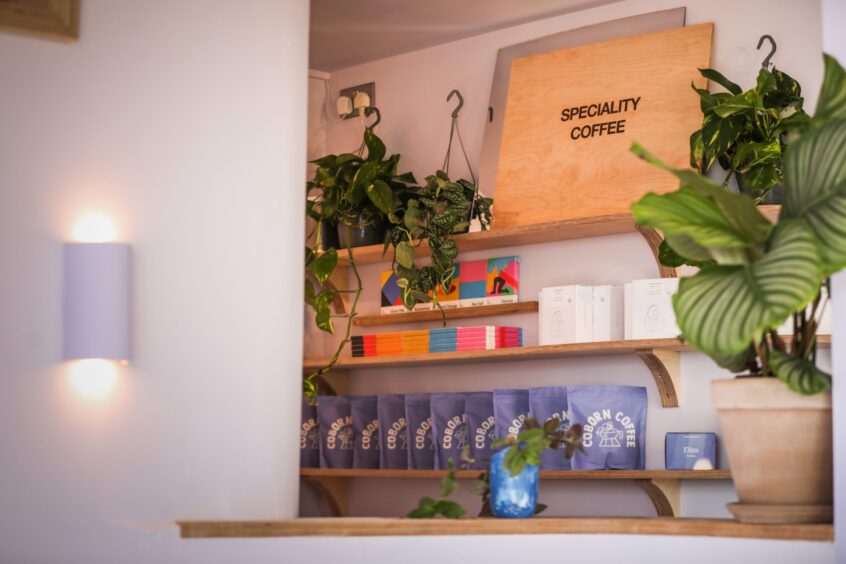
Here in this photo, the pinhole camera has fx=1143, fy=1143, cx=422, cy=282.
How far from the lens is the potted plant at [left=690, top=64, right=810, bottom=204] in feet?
13.0

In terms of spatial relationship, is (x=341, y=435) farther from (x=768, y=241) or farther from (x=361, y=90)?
(x=768, y=241)

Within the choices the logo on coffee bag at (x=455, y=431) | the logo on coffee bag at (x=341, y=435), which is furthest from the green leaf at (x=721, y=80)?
the logo on coffee bag at (x=341, y=435)

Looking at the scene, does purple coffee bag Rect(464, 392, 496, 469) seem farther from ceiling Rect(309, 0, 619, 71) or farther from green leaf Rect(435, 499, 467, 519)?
green leaf Rect(435, 499, 467, 519)

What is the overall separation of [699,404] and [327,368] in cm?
169

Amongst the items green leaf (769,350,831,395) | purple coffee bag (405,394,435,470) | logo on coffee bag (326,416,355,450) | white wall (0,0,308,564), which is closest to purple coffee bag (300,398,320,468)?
logo on coffee bag (326,416,355,450)

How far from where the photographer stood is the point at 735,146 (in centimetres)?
417

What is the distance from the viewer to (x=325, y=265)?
4867 mm

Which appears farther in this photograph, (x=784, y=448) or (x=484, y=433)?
(x=484, y=433)

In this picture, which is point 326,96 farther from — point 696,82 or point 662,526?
point 662,526

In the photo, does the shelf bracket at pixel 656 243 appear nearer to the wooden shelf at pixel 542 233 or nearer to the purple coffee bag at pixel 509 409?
the wooden shelf at pixel 542 233

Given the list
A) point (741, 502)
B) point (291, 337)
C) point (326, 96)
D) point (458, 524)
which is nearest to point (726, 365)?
point (741, 502)

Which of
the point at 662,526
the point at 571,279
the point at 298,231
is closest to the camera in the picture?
the point at 662,526

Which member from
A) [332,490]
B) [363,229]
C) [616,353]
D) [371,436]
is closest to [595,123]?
[616,353]

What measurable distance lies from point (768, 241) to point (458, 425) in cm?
262
